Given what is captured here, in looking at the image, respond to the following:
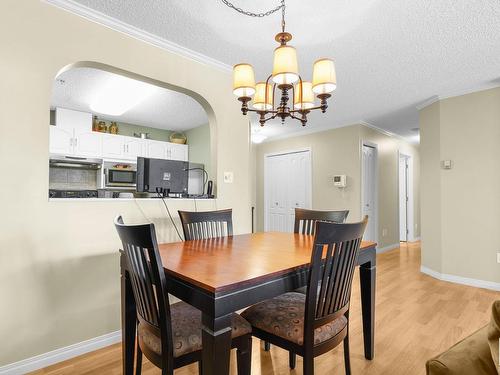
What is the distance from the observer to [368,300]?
182 cm

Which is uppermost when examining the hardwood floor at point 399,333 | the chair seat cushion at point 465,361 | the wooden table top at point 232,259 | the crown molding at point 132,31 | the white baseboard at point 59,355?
the crown molding at point 132,31

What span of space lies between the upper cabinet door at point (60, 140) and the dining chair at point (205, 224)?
2.99m

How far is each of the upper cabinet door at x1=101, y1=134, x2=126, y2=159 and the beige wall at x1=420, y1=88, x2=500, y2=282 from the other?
4.58m

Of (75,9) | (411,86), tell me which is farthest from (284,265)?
(411,86)

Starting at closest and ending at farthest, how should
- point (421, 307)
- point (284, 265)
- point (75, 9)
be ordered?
1. point (284, 265)
2. point (75, 9)
3. point (421, 307)

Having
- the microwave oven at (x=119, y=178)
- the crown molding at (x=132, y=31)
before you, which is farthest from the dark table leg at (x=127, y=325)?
the microwave oven at (x=119, y=178)

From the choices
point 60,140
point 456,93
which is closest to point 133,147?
point 60,140

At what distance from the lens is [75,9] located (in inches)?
76.1

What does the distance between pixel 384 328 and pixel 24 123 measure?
296 centimetres

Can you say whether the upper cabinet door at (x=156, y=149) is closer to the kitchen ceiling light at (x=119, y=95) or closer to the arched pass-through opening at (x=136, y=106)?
the arched pass-through opening at (x=136, y=106)

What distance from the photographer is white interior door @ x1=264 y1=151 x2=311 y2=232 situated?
221 inches

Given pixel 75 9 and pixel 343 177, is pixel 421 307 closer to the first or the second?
pixel 343 177

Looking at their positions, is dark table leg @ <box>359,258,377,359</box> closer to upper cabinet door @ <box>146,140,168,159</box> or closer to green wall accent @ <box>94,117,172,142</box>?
upper cabinet door @ <box>146,140,168,159</box>

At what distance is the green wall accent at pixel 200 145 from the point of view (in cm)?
507
